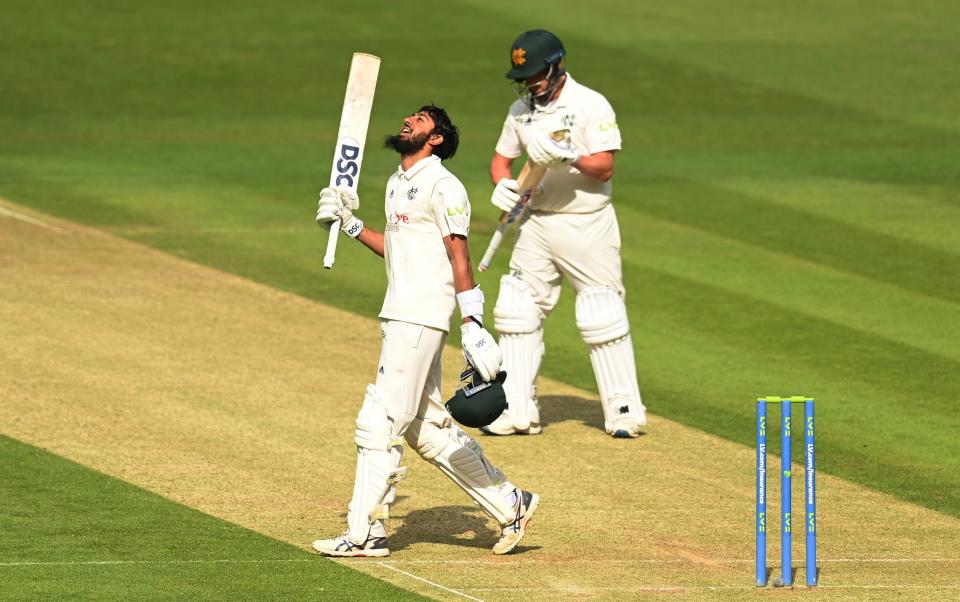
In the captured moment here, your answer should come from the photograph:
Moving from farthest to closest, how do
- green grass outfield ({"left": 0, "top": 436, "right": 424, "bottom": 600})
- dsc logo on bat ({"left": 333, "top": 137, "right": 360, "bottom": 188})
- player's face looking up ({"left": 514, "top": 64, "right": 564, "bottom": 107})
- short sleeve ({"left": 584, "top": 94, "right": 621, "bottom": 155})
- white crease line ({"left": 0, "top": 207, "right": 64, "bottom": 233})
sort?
white crease line ({"left": 0, "top": 207, "right": 64, "bottom": 233}) < short sleeve ({"left": 584, "top": 94, "right": 621, "bottom": 155}) < player's face looking up ({"left": 514, "top": 64, "right": 564, "bottom": 107}) < dsc logo on bat ({"left": 333, "top": 137, "right": 360, "bottom": 188}) < green grass outfield ({"left": 0, "top": 436, "right": 424, "bottom": 600})

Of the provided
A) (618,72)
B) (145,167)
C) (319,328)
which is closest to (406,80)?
(618,72)

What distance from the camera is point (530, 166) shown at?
40.3 feet

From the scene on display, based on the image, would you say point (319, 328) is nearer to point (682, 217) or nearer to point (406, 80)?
point (682, 217)

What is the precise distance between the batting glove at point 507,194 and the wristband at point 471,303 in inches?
82.6

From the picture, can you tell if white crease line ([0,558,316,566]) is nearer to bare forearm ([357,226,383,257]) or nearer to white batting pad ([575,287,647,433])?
bare forearm ([357,226,383,257])

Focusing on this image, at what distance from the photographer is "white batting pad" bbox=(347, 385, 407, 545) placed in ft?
30.7

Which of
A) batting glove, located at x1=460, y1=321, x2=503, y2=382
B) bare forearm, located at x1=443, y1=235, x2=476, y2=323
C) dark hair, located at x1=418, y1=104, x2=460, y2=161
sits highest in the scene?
dark hair, located at x1=418, y1=104, x2=460, y2=161

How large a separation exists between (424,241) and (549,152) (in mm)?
2689

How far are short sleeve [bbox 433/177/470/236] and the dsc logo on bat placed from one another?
0.68 metres

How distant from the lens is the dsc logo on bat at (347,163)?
988cm

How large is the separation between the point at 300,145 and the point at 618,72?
6.81 metres

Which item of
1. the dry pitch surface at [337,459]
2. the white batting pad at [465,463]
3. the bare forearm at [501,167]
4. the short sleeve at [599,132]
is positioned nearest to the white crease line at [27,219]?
the dry pitch surface at [337,459]

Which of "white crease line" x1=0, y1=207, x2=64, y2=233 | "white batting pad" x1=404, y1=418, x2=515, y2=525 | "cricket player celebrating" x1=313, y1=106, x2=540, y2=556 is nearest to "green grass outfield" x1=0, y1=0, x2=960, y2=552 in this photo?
"white crease line" x1=0, y1=207, x2=64, y2=233

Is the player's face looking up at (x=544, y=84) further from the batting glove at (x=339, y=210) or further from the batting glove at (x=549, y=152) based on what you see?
the batting glove at (x=339, y=210)
